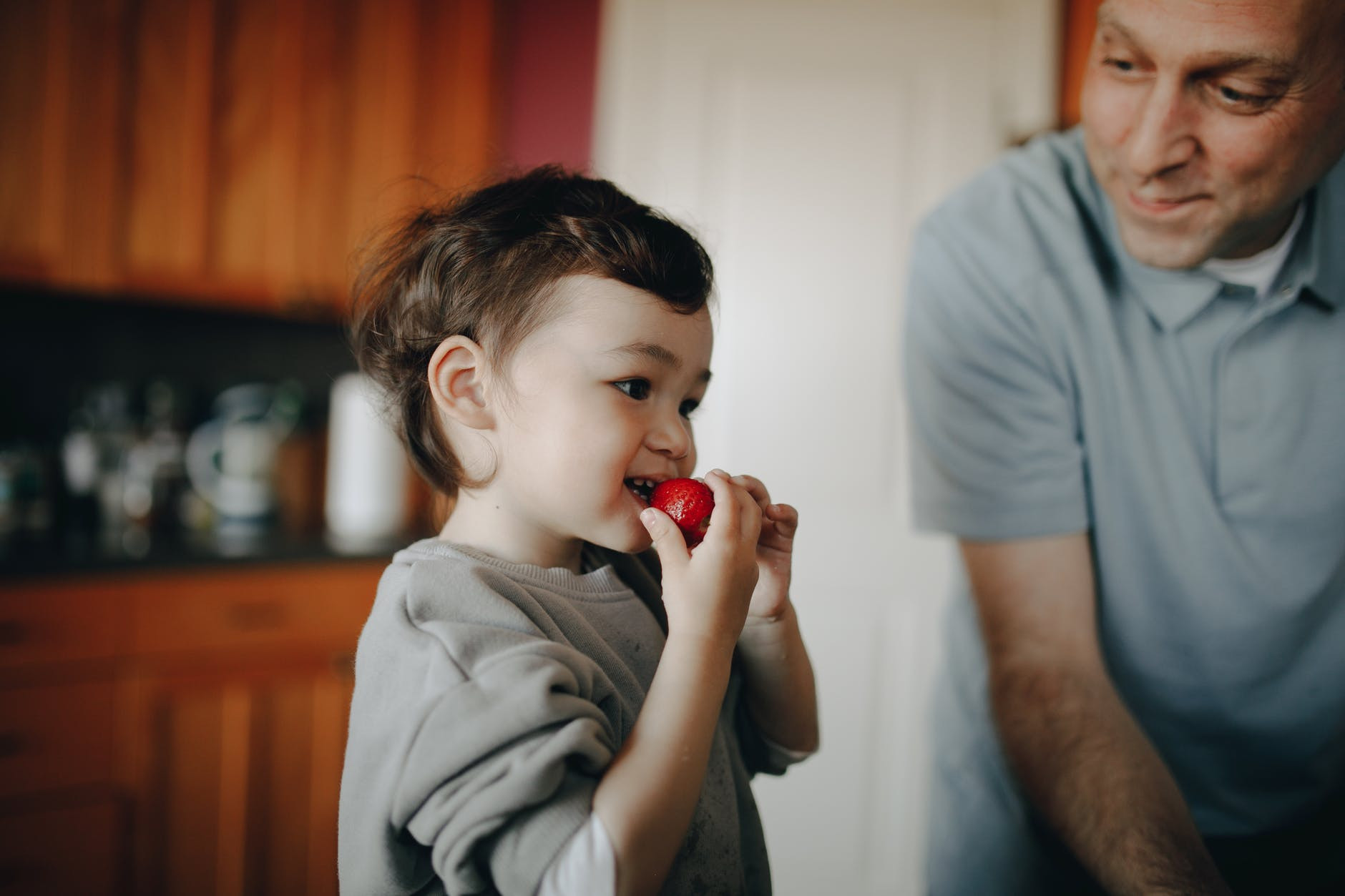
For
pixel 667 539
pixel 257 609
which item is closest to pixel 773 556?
pixel 667 539

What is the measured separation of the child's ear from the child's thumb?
0.58 ft

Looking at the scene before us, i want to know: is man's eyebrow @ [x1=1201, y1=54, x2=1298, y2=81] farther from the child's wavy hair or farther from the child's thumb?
the child's thumb

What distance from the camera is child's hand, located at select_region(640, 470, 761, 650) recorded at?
660 mm

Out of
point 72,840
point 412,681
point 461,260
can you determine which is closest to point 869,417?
point 461,260

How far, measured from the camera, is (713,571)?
67cm

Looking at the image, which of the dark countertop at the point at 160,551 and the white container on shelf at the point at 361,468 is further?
the white container on shelf at the point at 361,468

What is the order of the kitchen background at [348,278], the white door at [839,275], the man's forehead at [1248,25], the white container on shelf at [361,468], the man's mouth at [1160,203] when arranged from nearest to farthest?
the man's forehead at [1248,25] < the man's mouth at [1160,203] < the kitchen background at [348,278] < the white door at [839,275] < the white container on shelf at [361,468]

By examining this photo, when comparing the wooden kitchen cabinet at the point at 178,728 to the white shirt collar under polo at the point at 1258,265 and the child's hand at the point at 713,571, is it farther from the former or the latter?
the white shirt collar under polo at the point at 1258,265

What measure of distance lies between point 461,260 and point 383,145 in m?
1.93

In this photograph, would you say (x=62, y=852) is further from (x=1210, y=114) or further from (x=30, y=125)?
(x=1210, y=114)

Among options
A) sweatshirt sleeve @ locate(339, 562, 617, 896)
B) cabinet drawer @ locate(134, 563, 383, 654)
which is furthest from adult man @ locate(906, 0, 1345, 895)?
cabinet drawer @ locate(134, 563, 383, 654)

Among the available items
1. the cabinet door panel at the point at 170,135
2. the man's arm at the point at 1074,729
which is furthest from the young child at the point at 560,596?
the cabinet door panel at the point at 170,135

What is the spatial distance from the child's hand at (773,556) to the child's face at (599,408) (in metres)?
0.09

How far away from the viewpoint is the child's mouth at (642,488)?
0.75 m
